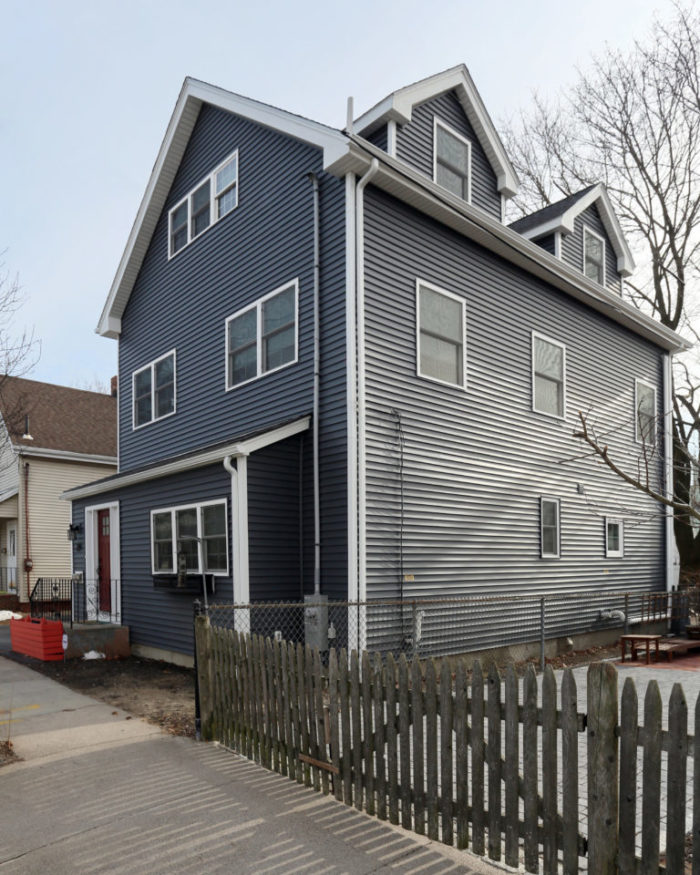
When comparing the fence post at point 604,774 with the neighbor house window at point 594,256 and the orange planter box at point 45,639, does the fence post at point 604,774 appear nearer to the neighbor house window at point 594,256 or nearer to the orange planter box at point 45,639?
the orange planter box at point 45,639

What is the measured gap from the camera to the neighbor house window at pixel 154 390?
48.7ft

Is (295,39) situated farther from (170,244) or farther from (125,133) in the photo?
(170,244)

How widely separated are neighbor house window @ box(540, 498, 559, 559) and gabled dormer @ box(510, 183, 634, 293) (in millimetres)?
5475

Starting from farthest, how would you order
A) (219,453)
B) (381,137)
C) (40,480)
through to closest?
(40,480), (381,137), (219,453)

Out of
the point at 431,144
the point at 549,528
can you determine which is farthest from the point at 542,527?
the point at 431,144

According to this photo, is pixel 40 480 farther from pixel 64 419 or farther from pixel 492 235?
pixel 492 235

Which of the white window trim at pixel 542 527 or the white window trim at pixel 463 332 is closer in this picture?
the white window trim at pixel 463 332

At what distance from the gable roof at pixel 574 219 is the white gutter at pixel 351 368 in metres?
6.46

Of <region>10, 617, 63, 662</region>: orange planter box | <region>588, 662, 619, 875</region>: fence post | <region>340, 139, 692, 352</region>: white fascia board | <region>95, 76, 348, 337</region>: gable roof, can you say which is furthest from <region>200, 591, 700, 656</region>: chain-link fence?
<region>95, 76, 348, 337</region>: gable roof

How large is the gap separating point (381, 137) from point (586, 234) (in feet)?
21.8

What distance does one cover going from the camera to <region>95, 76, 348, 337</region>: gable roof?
10.6 m

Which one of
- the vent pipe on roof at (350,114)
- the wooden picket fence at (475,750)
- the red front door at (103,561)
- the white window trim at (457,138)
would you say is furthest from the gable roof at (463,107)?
the red front door at (103,561)

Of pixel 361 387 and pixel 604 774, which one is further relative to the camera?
pixel 361 387

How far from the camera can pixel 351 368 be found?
32.8ft
